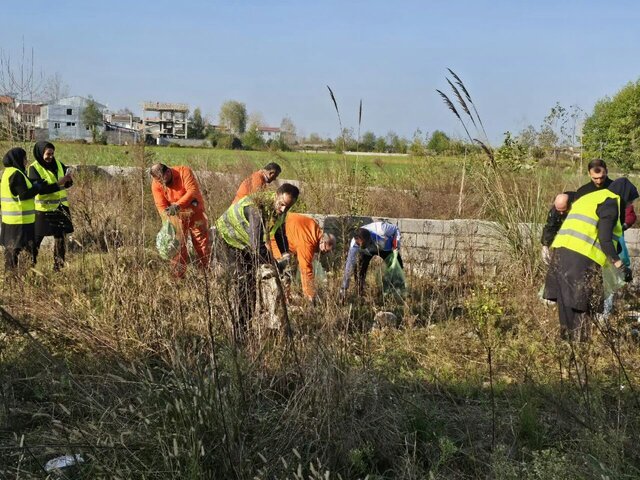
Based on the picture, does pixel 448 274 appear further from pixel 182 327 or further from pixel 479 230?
pixel 182 327

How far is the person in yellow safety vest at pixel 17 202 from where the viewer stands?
7086mm

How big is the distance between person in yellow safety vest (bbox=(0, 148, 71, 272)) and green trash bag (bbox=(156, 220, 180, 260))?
65.8 inches

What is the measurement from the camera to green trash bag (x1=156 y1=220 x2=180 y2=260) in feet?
17.6

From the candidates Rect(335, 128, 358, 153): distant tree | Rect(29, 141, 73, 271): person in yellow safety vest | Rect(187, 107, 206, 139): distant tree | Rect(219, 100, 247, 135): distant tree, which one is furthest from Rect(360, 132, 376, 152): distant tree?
Rect(219, 100, 247, 135): distant tree

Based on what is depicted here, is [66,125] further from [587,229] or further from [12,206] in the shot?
[587,229]

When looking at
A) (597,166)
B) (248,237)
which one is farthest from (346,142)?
(597,166)

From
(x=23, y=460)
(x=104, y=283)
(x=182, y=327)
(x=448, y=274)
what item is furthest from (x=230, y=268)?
(x=448, y=274)

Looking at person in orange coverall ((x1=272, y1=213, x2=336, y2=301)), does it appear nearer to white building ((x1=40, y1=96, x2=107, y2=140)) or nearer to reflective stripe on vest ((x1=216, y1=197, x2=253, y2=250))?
reflective stripe on vest ((x1=216, y1=197, x2=253, y2=250))

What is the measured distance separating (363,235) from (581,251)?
6.26 feet

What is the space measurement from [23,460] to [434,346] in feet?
10.7

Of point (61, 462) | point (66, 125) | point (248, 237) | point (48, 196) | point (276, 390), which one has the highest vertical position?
point (66, 125)

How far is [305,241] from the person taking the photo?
5535 mm

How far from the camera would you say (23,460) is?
2854 mm

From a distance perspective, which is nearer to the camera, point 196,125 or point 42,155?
point 42,155
